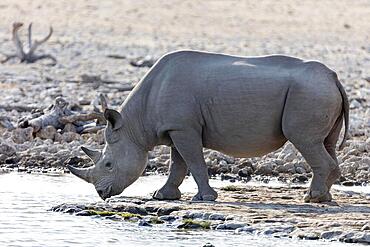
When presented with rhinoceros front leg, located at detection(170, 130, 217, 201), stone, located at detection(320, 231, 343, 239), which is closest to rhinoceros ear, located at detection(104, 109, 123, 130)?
rhinoceros front leg, located at detection(170, 130, 217, 201)

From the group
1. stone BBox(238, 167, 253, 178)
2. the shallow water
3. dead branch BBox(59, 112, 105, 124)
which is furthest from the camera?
dead branch BBox(59, 112, 105, 124)

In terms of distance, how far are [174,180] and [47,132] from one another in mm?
4144

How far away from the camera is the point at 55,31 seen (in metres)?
38.1

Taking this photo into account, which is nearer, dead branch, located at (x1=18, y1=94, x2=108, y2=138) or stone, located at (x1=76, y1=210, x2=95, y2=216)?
stone, located at (x1=76, y1=210, x2=95, y2=216)

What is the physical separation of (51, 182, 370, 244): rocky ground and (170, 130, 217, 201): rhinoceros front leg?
157mm

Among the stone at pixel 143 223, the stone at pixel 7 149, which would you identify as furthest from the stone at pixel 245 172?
the stone at pixel 143 223

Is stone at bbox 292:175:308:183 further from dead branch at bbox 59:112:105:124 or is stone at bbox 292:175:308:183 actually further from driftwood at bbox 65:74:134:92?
driftwood at bbox 65:74:134:92

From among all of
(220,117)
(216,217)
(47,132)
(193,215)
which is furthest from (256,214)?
(47,132)

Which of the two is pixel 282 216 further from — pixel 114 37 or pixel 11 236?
pixel 114 37

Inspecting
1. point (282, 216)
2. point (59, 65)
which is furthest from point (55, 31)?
point (282, 216)

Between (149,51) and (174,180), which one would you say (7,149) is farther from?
(149,51)

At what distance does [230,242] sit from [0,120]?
773cm

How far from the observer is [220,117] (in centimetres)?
1248

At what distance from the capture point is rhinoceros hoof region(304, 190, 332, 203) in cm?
1222
